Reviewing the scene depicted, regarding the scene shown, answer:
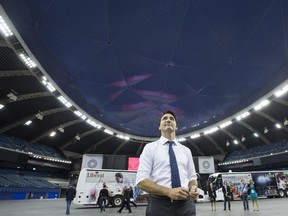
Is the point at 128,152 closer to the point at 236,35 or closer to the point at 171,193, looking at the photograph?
the point at 236,35

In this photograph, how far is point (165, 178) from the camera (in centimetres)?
207

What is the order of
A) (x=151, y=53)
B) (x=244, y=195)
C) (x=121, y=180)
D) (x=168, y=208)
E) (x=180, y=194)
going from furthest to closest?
(x=121, y=180) → (x=244, y=195) → (x=151, y=53) → (x=168, y=208) → (x=180, y=194)

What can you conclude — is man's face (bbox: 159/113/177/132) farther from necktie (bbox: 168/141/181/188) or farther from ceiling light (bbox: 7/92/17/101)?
ceiling light (bbox: 7/92/17/101)

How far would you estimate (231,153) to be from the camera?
42562mm

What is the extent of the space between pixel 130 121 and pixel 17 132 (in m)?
20.7

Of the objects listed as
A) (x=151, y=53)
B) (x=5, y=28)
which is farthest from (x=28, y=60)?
(x=151, y=53)

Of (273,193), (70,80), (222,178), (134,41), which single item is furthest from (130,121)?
(273,193)

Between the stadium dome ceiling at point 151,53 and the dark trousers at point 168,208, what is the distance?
8.57 meters

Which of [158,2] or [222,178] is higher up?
[158,2]

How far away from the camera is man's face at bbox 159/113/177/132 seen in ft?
7.96

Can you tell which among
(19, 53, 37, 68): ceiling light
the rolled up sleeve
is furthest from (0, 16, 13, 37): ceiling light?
the rolled up sleeve

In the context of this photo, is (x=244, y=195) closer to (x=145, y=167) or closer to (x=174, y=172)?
(x=174, y=172)

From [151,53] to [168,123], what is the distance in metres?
9.40

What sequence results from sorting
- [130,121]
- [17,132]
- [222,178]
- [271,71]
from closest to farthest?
[271,71] < [130,121] < [222,178] < [17,132]
